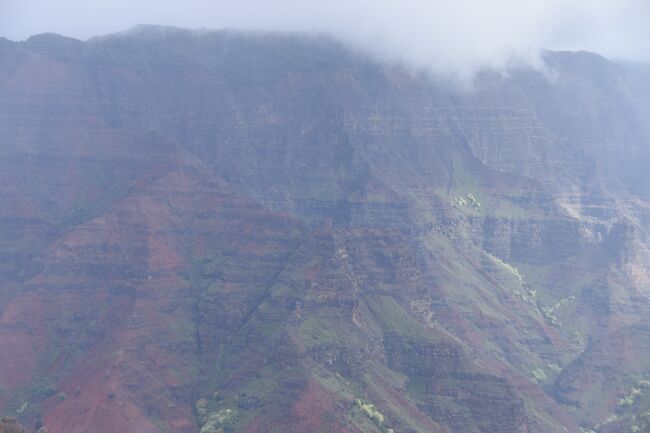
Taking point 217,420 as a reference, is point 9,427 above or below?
above

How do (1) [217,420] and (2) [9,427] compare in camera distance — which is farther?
(1) [217,420]

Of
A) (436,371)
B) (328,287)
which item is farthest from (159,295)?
(436,371)

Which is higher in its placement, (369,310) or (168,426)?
(369,310)

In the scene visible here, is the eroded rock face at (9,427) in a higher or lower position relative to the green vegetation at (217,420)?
higher

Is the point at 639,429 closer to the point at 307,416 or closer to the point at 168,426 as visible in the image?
the point at 307,416

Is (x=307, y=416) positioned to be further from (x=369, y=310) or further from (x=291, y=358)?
(x=369, y=310)

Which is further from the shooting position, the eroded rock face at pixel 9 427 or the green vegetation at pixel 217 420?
the green vegetation at pixel 217 420

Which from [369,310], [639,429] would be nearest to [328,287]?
[369,310]

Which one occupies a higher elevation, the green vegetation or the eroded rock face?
the eroded rock face

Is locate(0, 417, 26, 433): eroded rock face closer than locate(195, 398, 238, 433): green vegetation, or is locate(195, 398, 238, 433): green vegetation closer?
locate(0, 417, 26, 433): eroded rock face

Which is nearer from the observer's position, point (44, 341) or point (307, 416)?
point (307, 416)
